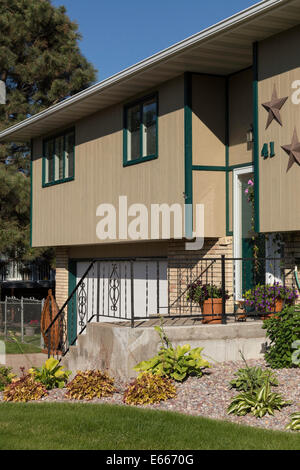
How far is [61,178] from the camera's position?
1894cm

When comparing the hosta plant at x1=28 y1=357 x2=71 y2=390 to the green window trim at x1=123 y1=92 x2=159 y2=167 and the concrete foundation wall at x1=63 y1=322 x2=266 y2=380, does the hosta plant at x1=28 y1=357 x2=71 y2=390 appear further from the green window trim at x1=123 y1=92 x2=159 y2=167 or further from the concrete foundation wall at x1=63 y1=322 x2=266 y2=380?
the green window trim at x1=123 y1=92 x2=159 y2=167

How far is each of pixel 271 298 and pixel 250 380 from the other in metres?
3.00

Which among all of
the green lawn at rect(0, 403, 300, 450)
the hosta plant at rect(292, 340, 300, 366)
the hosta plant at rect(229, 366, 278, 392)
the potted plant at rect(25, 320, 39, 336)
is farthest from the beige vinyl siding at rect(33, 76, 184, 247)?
the green lawn at rect(0, 403, 300, 450)

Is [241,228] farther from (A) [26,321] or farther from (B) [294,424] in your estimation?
(A) [26,321]

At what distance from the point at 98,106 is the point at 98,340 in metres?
7.44

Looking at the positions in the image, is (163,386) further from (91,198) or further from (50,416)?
(91,198)

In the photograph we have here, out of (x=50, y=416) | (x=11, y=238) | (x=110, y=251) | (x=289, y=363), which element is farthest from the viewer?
(x=11, y=238)

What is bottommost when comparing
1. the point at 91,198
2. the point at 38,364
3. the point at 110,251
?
the point at 38,364

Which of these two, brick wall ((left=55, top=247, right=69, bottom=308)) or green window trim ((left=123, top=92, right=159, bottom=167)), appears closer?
green window trim ((left=123, top=92, right=159, bottom=167))

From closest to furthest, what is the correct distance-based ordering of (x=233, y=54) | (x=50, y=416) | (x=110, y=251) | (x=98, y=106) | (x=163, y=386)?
(x=50, y=416)
(x=163, y=386)
(x=233, y=54)
(x=98, y=106)
(x=110, y=251)

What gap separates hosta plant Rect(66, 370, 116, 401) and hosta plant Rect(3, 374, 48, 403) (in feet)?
1.58

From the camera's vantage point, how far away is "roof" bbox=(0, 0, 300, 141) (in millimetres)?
10391

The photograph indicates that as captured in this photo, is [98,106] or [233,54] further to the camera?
Answer: [98,106]
